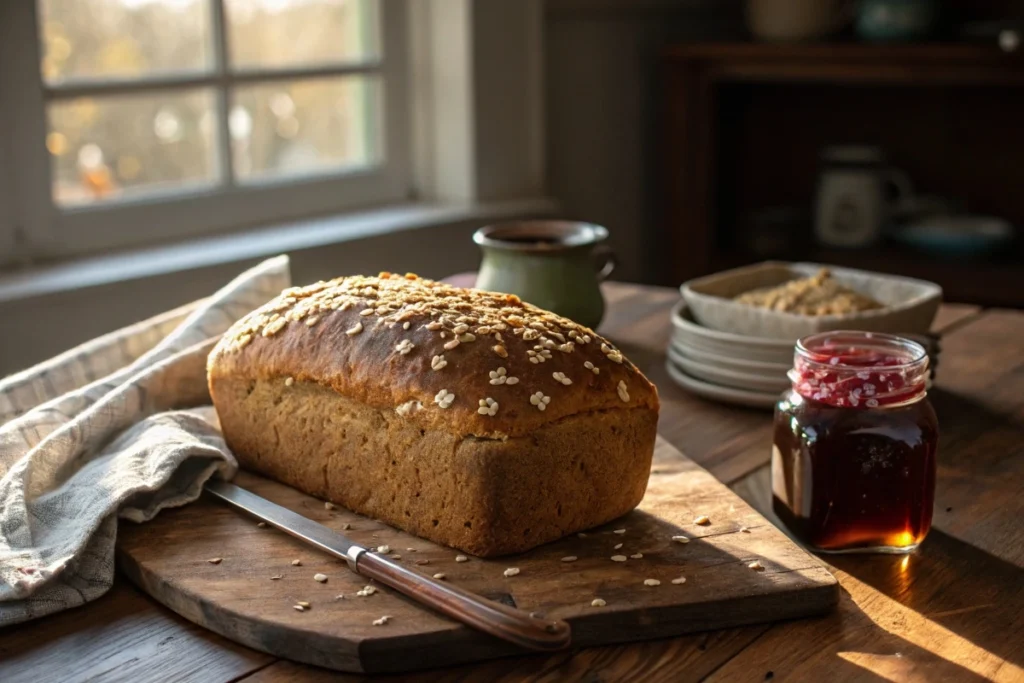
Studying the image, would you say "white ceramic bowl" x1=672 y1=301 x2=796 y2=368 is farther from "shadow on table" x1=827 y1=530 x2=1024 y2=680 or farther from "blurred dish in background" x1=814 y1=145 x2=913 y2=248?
"blurred dish in background" x1=814 y1=145 x2=913 y2=248

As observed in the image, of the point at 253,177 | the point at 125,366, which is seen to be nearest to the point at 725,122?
the point at 253,177

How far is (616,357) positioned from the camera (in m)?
1.09

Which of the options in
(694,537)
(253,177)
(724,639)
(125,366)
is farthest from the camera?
(253,177)

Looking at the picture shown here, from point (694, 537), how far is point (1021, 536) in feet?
1.01

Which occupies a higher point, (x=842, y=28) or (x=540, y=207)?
(x=842, y=28)

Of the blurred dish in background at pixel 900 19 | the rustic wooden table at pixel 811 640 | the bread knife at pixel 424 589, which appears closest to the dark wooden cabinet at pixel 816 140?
the blurred dish in background at pixel 900 19

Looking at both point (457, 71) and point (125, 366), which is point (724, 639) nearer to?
point (125, 366)

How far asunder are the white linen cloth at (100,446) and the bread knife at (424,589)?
0.07 meters

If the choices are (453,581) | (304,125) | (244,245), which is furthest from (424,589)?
(304,125)

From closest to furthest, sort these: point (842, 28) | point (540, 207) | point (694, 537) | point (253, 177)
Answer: point (694, 537), point (253, 177), point (540, 207), point (842, 28)

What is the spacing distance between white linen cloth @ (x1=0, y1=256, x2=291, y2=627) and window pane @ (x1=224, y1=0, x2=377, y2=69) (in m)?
1.29

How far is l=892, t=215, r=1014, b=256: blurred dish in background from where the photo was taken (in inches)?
118

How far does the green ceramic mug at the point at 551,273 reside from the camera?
57.4 inches

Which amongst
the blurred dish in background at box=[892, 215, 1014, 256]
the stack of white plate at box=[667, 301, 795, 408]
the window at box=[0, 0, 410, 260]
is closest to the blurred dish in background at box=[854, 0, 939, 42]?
the blurred dish in background at box=[892, 215, 1014, 256]
